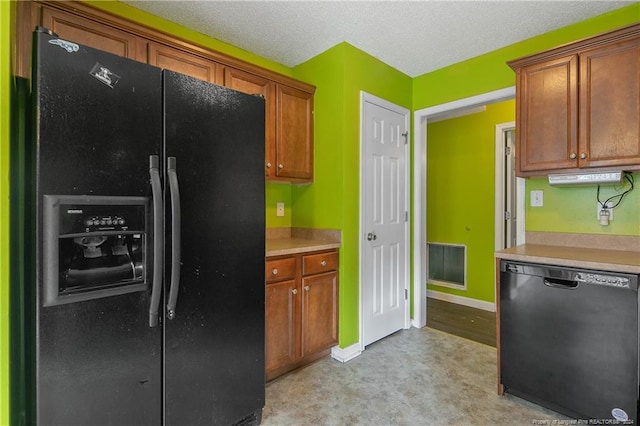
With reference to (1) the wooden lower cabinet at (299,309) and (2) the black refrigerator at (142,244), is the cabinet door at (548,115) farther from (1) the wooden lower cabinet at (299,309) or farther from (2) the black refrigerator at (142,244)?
(2) the black refrigerator at (142,244)

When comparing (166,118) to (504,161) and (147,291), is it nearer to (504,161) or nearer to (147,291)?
(147,291)

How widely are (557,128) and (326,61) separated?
5.89 feet

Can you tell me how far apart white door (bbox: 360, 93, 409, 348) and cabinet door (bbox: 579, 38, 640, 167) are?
140 centimetres

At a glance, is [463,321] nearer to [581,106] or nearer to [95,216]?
[581,106]

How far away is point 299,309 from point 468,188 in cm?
276

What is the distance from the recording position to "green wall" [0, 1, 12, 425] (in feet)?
3.51

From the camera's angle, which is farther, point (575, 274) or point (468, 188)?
point (468, 188)

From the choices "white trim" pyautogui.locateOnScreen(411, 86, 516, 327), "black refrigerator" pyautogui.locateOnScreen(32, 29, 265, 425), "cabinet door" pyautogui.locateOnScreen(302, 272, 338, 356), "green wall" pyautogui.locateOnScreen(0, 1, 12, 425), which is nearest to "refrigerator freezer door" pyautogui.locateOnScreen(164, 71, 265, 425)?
"black refrigerator" pyautogui.locateOnScreen(32, 29, 265, 425)

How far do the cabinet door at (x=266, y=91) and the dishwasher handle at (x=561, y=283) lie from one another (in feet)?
6.46

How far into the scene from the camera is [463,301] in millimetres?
3871

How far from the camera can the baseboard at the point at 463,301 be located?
3.64m

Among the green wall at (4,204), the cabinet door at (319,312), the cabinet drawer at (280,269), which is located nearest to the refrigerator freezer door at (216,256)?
the cabinet drawer at (280,269)

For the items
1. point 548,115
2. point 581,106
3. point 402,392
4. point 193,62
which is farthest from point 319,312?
point 581,106

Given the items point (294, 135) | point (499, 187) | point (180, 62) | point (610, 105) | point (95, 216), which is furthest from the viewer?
point (499, 187)
